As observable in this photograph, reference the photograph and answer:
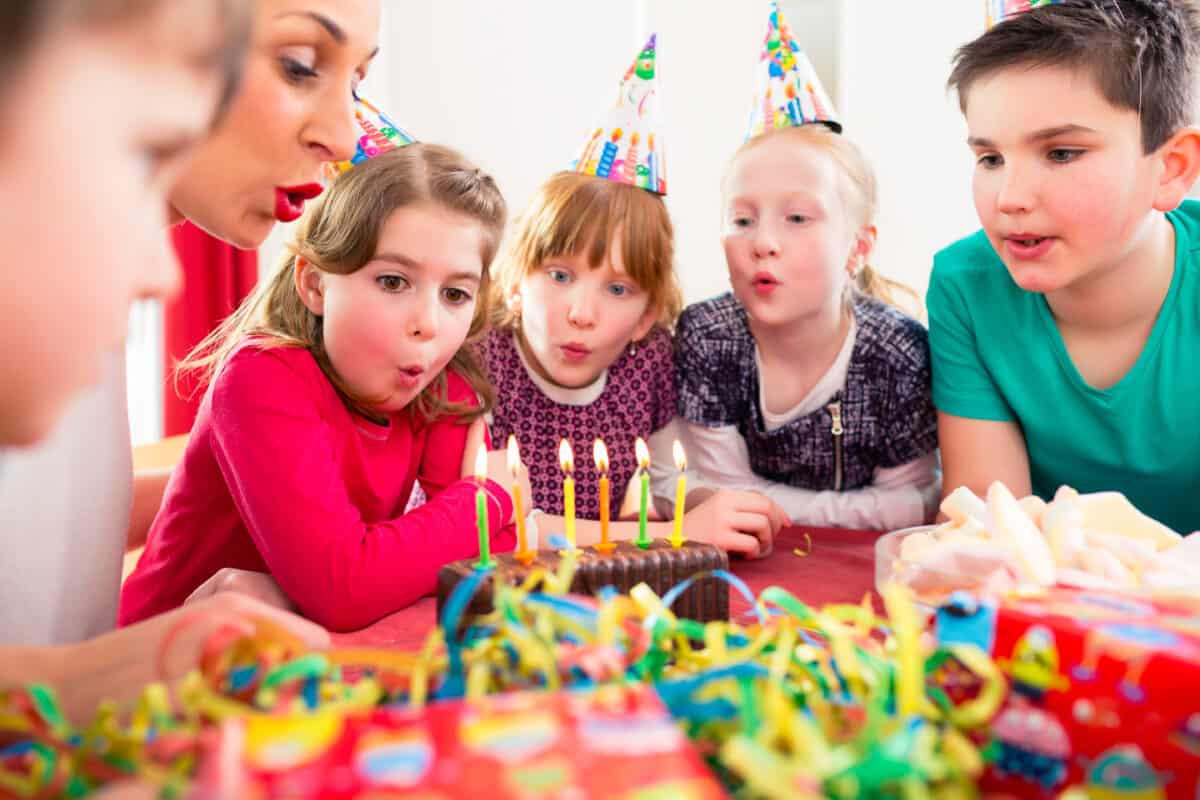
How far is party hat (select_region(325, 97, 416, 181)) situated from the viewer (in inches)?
52.9

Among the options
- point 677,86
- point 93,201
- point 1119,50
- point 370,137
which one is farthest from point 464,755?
point 677,86

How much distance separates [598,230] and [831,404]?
0.52 m

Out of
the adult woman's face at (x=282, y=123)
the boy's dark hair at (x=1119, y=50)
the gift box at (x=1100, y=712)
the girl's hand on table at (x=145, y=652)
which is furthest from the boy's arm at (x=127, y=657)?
the boy's dark hair at (x=1119, y=50)

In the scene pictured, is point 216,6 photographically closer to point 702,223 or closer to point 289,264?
point 289,264

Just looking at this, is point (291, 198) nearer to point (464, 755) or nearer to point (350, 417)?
point (350, 417)

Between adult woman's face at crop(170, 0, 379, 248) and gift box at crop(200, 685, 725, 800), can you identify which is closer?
gift box at crop(200, 685, 725, 800)

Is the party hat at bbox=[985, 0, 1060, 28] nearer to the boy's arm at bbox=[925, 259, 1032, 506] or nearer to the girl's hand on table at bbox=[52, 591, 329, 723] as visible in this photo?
the boy's arm at bbox=[925, 259, 1032, 506]

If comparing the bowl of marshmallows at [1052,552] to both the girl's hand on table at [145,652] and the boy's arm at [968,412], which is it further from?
the boy's arm at [968,412]

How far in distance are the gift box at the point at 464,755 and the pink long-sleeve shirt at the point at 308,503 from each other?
61cm

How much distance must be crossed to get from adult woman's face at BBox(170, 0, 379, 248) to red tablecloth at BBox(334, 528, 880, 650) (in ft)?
1.47

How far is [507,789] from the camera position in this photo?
1.13 feet

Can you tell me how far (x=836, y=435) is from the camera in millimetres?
1785

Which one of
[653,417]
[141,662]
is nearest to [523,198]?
[653,417]

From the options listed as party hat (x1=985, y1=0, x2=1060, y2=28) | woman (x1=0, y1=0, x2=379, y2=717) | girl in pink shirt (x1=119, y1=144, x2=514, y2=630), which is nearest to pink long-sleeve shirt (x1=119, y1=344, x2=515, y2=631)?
girl in pink shirt (x1=119, y1=144, x2=514, y2=630)
